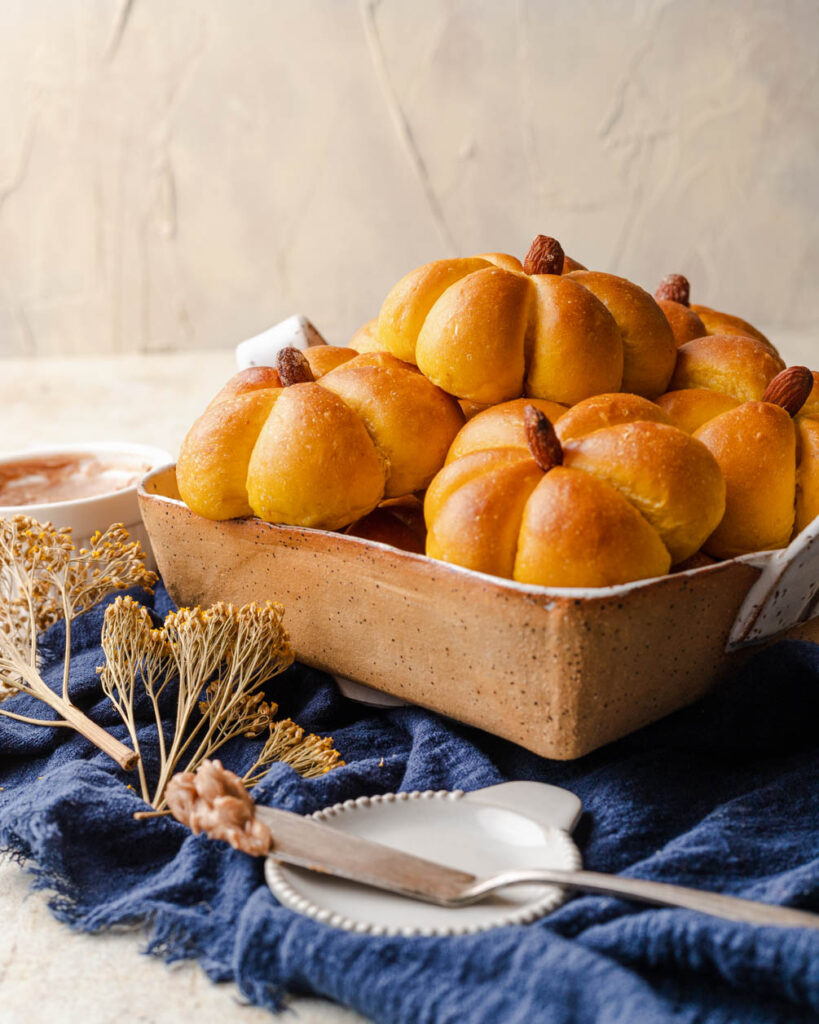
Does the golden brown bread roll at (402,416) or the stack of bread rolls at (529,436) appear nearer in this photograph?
the stack of bread rolls at (529,436)

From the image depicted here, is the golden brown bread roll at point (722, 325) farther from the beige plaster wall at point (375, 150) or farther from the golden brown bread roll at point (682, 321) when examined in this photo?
the beige plaster wall at point (375, 150)

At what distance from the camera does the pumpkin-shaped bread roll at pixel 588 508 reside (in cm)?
50

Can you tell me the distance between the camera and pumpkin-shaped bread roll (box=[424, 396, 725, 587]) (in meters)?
0.50

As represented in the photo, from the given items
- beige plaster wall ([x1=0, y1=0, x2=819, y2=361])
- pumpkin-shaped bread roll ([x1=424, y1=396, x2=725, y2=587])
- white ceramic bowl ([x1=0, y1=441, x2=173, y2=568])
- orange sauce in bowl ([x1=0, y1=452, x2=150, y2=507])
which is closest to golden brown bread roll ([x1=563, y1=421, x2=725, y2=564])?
pumpkin-shaped bread roll ([x1=424, y1=396, x2=725, y2=587])

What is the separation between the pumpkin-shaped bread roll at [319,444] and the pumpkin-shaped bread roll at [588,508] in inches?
3.2

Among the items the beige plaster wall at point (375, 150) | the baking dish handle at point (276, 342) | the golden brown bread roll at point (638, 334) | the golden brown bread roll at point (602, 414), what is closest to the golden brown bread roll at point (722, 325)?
the golden brown bread roll at point (638, 334)

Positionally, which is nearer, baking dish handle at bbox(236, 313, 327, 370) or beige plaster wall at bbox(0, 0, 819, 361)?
baking dish handle at bbox(236, 313, 327, 370)

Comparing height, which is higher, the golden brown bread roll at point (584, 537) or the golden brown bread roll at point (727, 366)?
the golden brown bread roll at point (727, 366)

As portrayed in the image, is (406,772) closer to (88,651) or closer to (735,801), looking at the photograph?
(735,801)

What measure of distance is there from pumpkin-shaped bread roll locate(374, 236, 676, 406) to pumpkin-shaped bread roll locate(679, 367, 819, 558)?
0.24ft

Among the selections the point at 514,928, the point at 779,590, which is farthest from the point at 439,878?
the point at 779,590

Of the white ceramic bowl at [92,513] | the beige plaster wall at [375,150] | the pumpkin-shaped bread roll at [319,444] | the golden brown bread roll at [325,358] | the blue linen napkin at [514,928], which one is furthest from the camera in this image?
the beige plaster wall at [375,150]

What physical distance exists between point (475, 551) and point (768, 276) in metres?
2.31

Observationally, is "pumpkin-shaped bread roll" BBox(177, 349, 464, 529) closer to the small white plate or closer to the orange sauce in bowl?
the small white plate
